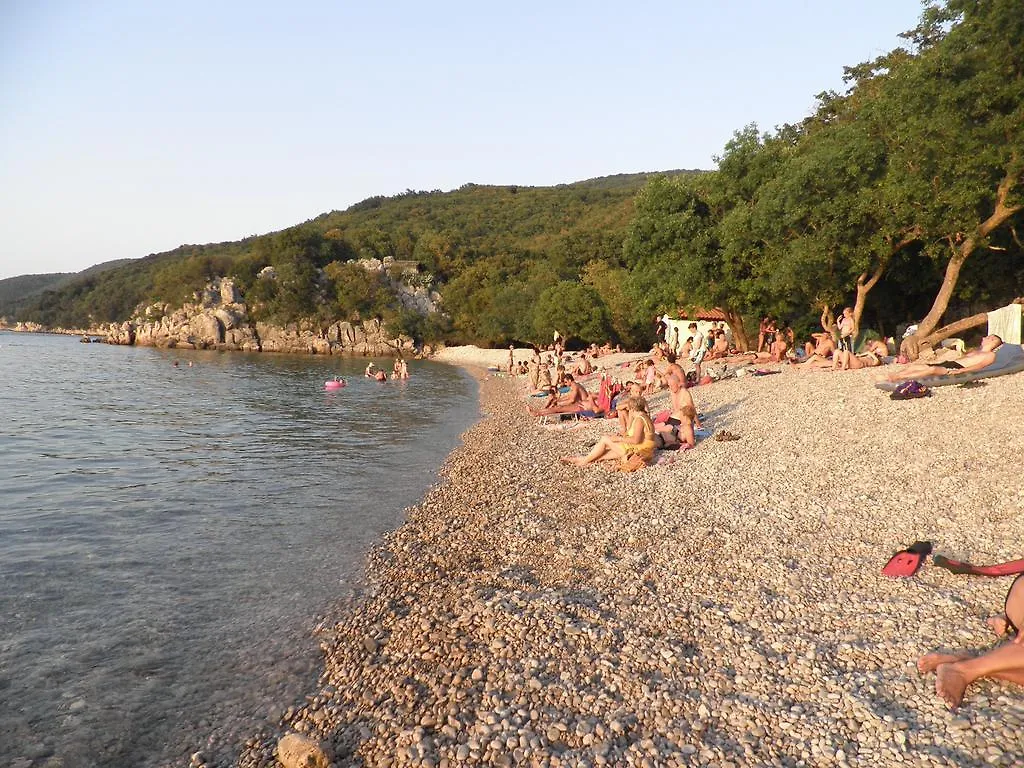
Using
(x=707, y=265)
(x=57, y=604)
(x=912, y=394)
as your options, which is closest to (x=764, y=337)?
(x=707, y=265)

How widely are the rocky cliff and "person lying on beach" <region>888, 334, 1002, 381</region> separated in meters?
69.0

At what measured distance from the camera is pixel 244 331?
8250cm

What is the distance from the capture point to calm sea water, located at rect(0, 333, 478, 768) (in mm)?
5191

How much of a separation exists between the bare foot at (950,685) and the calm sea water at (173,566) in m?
4.73

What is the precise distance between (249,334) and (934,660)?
284 feet

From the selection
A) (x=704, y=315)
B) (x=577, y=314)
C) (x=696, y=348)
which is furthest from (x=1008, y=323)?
(x=577, y=314)

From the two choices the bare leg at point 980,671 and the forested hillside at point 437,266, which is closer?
the bare leg at point 980,671

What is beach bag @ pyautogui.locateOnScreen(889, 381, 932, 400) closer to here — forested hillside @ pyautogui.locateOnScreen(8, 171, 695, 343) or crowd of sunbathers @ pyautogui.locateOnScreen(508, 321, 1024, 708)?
crowd of sunbathers @ pyautogui.locateOnScreen(508, 321, 1024, 708)

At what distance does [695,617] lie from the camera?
19.0ft

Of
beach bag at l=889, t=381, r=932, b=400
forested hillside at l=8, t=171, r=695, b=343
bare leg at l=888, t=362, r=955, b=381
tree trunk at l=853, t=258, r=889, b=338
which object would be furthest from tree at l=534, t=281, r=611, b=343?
beach bag at l=889, t=381, r=932, b=400

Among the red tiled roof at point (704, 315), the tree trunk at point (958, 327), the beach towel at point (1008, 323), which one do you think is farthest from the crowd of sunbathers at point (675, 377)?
the beach towel at point (1008, 323)

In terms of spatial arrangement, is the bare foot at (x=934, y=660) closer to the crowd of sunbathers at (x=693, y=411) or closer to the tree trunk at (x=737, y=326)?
the crowd of sunbathers at (x=693, y=411)

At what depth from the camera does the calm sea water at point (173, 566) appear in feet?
17.0

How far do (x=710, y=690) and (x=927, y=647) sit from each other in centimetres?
169
